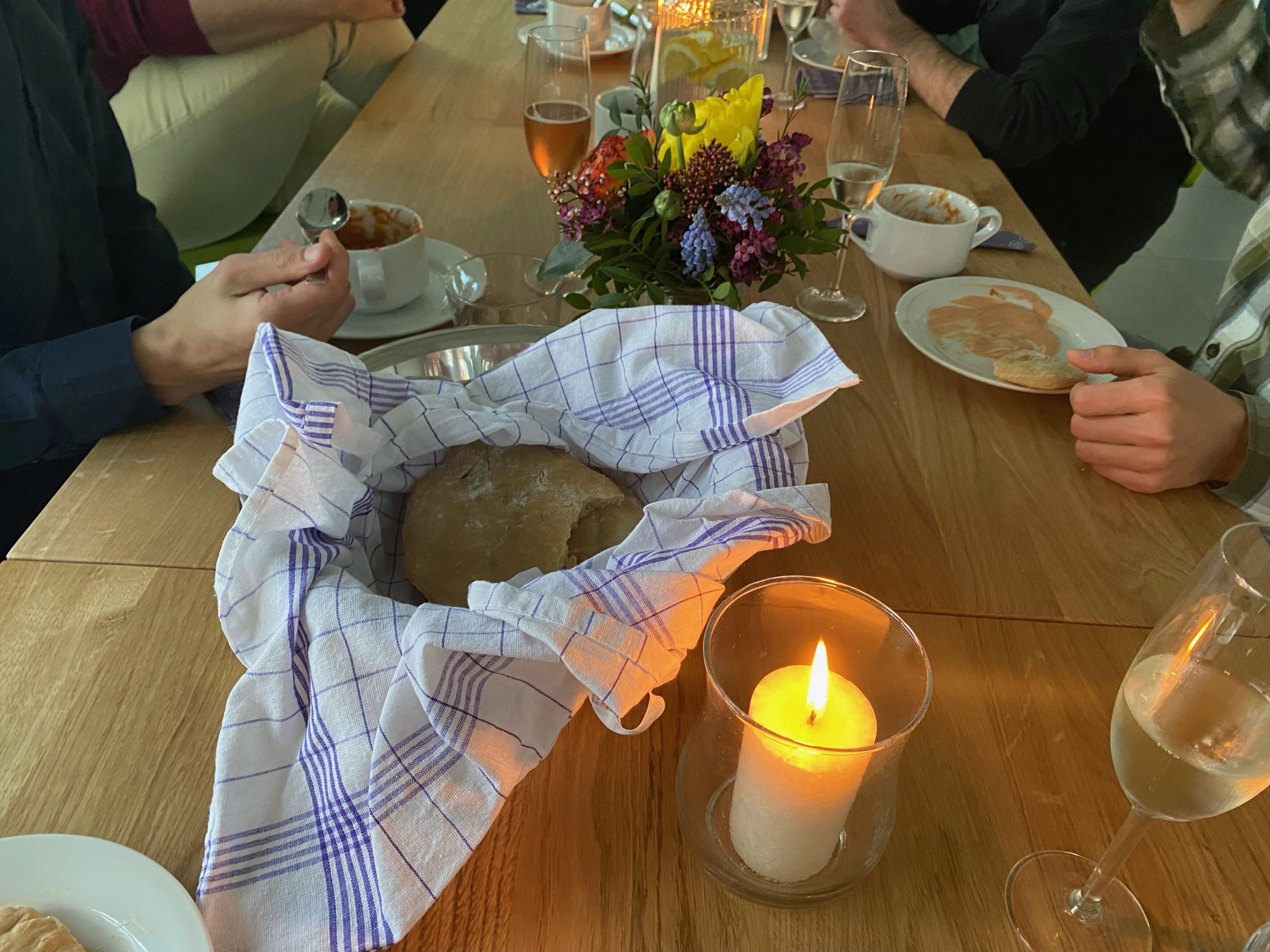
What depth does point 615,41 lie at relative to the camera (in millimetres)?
1502

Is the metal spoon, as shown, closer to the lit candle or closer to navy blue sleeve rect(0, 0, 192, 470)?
navy blue sleeve rect(0, 0, 192, 470)

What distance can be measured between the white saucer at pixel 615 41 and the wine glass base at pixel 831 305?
744 millimetres

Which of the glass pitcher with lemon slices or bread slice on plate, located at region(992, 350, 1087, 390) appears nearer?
bread slice on plate, located at region(992, 350, 1087, 390)

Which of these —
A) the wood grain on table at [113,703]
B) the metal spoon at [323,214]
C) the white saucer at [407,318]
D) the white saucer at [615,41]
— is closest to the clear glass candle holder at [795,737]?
the wood grain on table at [113,703]

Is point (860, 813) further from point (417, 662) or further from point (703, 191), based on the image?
point (703, 191)

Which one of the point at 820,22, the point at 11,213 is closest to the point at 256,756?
the point at 11,213

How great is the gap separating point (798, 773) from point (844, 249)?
591 mm

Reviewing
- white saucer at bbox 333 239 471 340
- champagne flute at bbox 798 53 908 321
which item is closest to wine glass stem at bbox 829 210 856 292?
champagne flute at bbox 798 53 908 321

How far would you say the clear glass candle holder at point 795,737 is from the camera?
14.6 inches

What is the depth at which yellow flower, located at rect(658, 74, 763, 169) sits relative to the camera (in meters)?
0.66

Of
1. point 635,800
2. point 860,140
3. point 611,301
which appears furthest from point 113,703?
point 860,140

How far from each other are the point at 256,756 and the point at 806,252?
1.73 feet

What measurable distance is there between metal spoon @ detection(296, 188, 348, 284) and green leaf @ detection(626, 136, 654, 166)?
310 mm

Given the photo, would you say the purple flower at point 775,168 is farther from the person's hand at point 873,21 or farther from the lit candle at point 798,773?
the person's hand at point 873,21
